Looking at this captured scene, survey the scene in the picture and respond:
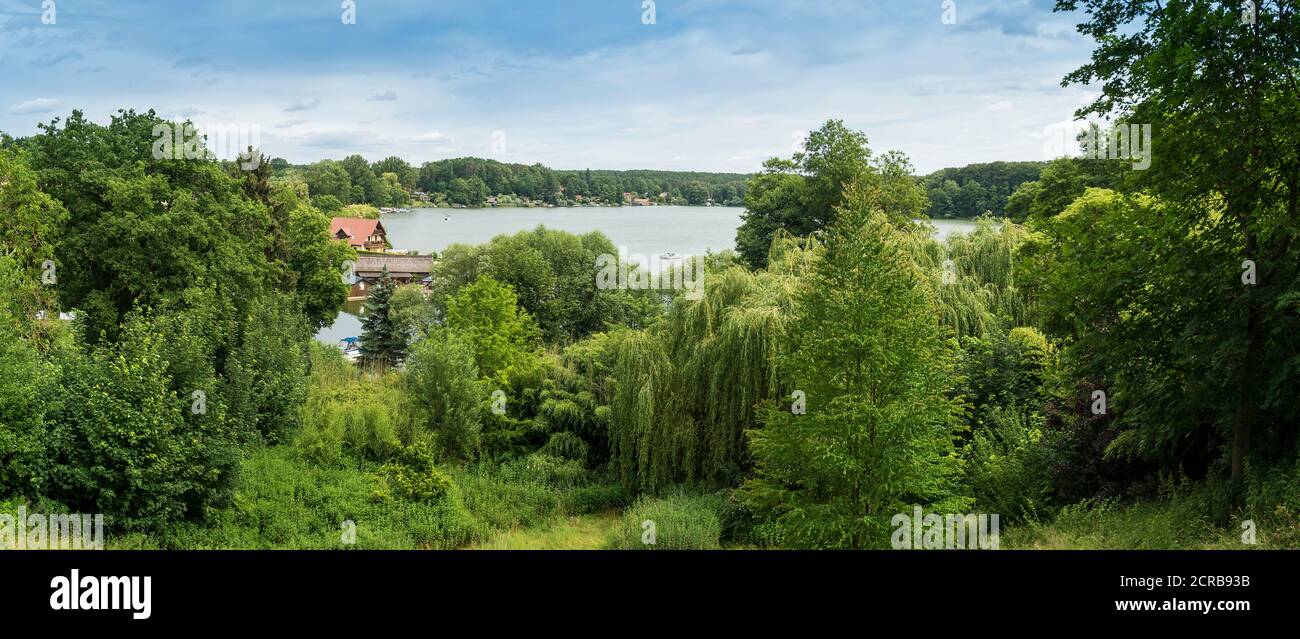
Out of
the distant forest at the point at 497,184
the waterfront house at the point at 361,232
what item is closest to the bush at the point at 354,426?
the waterfront house at the point at 361,232

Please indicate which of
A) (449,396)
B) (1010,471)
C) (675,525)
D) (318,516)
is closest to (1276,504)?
(1010,471)

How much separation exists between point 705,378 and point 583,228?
131 feet

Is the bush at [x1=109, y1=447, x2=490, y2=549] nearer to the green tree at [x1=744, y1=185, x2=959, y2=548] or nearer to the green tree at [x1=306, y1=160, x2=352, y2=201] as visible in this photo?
the green tree at [x1=744, y1=185, x2=959, y2=548]

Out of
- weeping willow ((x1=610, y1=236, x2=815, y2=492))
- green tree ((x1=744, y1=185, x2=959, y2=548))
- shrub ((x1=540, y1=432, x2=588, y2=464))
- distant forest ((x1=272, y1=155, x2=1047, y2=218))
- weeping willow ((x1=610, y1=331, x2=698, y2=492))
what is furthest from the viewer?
distant forest ((x1=272, y1=155, x2=1047, y2=218))

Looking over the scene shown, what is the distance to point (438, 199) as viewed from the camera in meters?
99.6

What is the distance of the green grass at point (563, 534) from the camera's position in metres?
17.1

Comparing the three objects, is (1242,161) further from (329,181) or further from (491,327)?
(329,181)

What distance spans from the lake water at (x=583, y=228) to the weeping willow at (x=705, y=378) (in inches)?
551

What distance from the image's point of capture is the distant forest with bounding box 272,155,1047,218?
277 ft

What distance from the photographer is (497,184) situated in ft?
303

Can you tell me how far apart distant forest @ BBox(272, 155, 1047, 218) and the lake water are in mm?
1614

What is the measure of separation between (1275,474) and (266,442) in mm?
22138
